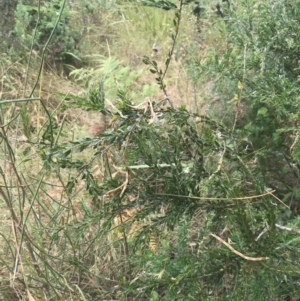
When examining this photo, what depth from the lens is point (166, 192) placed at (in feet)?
3.98

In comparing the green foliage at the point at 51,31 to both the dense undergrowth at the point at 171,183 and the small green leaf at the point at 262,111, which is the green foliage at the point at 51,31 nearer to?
the dense undergrowth at the point at 171,183

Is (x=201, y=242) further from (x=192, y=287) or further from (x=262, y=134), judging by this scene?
(x=262, y=134)

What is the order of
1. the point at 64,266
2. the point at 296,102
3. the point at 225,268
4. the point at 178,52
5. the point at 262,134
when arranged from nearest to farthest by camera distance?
the point at 225,268
the point at 296,102
the point at 64,266
the point at 262,134
the point at 178,52

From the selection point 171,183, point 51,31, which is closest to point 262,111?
point 171,183

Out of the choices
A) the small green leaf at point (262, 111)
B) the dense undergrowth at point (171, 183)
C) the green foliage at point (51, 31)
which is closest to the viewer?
the dense undergrowth at point (171, 183)

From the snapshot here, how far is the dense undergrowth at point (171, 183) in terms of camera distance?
3.80 ft

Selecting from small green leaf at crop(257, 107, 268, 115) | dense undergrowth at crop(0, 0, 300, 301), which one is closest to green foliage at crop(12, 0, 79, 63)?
dense undergrowth at crop(0, 0, 300, 301)

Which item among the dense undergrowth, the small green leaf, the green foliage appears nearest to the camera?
the dense undergrowth

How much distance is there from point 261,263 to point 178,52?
2.80 m

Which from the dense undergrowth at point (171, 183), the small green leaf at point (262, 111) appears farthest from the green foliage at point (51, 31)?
the small green leaf at point (262, 111)

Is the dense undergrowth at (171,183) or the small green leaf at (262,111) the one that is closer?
the dense undergrowth at (171,183)

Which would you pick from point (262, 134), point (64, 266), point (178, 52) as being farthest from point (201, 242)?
point (178, 52)

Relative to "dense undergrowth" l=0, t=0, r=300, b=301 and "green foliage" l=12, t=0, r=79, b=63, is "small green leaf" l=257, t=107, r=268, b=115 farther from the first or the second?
"green foliage" l=12, t=0, r=79, b=63

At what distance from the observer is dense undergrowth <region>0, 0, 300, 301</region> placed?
3.80 feet
